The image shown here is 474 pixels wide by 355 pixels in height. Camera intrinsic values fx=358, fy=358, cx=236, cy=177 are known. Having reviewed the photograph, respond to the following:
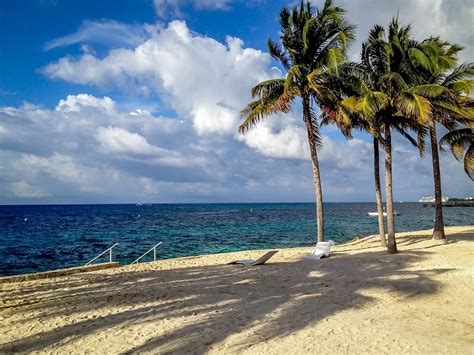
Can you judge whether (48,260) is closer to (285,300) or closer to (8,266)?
(8,266)

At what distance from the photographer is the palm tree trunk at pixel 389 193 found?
15.4 meters

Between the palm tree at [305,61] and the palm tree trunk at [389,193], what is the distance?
284cm

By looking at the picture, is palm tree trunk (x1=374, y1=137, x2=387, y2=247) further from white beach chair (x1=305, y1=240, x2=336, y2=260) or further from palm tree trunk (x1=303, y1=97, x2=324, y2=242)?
white beach chair (x1=305, y1=240, x2=336, y2=260)

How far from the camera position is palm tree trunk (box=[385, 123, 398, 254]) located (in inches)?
604

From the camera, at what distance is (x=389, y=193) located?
50.6 ft

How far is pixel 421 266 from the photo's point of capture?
12.5 meters

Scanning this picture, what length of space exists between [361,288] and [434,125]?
37.0ft

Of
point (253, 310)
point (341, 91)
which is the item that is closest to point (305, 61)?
point (341, 91)

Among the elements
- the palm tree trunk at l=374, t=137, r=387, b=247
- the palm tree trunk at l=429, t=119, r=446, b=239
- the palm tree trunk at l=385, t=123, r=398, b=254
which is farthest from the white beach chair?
the palm tree trunk at l=429, t=119, r=446, b=239

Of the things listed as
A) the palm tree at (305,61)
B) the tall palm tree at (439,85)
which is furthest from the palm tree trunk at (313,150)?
the tall palm tree at (439,85)

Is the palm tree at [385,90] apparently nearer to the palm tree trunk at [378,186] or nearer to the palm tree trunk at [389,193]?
the palm tree trunk at [389,193]

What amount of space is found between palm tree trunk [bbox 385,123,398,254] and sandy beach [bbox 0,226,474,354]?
5.52ft

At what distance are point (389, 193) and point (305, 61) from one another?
7.07 meters

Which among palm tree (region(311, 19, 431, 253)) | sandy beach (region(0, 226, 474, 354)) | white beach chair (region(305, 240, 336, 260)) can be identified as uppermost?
palm tree (region(311, 19, 431, 253))
